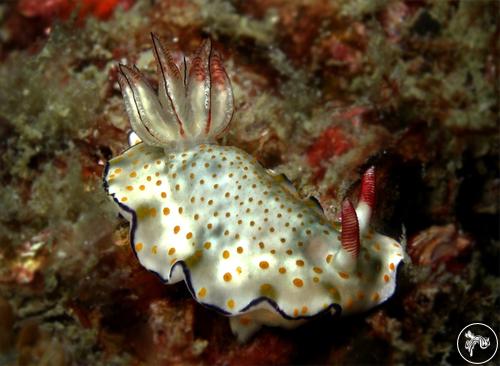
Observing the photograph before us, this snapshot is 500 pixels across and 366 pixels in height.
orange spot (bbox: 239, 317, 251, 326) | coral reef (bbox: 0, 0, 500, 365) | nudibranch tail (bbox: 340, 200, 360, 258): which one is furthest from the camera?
coral reef (bbox: 0, 0, 500, 365)

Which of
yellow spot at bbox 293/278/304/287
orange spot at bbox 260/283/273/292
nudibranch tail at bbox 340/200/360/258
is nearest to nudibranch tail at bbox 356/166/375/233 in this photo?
nudibranch tail at bbox 340/200/360/258

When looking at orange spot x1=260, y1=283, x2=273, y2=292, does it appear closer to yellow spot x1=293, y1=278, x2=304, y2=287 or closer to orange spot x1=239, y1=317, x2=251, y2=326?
yellow spot x1=293, y1=278, x2=304, y2=287

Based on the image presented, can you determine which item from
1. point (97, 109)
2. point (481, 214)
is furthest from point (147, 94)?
point (481, 214)

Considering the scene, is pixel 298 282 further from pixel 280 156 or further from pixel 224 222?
pixel 280 156

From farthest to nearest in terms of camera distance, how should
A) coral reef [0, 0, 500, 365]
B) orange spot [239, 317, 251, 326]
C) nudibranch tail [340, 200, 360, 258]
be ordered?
coral reef [0, 0, 500, 365], orange spot [239, 317, 251, 326], nudibranch tail [340, 200, 360, 258]

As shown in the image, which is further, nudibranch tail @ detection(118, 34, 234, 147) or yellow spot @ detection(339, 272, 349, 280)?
nudibranch tail @ detection(118, 34, 234, 147)

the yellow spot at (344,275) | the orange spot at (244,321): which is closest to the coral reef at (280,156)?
the orange spot at (244,321)

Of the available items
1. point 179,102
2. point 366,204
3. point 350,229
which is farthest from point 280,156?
point 350,229
